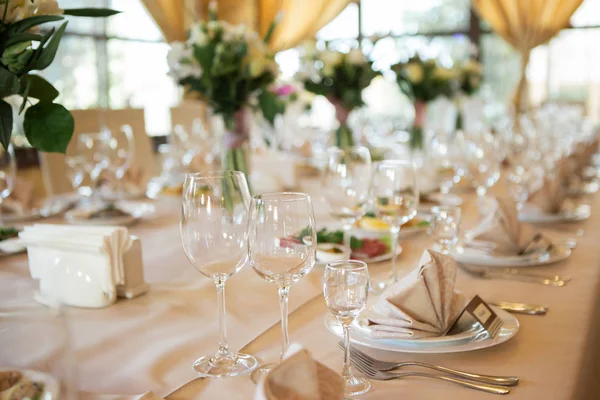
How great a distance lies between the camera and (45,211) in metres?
2.04

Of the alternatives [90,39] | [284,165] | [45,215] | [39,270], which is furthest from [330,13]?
[39,270]

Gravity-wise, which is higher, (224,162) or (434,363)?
(224,162)

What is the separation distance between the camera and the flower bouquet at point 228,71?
6.66 feet

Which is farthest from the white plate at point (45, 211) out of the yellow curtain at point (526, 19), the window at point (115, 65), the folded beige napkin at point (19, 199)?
the yellow curtain at point (526, 19)

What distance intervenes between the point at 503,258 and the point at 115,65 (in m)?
5.01

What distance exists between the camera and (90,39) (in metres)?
5.45

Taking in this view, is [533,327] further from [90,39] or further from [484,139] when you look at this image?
[90,39]

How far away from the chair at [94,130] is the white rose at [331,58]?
3.12 feet

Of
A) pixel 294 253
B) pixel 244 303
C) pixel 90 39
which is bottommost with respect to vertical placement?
pixel 244 303

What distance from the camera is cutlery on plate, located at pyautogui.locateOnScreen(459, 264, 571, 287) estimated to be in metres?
1.26

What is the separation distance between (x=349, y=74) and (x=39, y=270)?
1942 mm

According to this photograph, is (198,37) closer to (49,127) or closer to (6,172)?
(6,172)

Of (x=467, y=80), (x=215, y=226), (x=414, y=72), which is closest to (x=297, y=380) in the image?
(x=215, y=226)

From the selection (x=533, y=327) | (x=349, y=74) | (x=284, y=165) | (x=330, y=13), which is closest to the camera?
(x=533, y=327)
